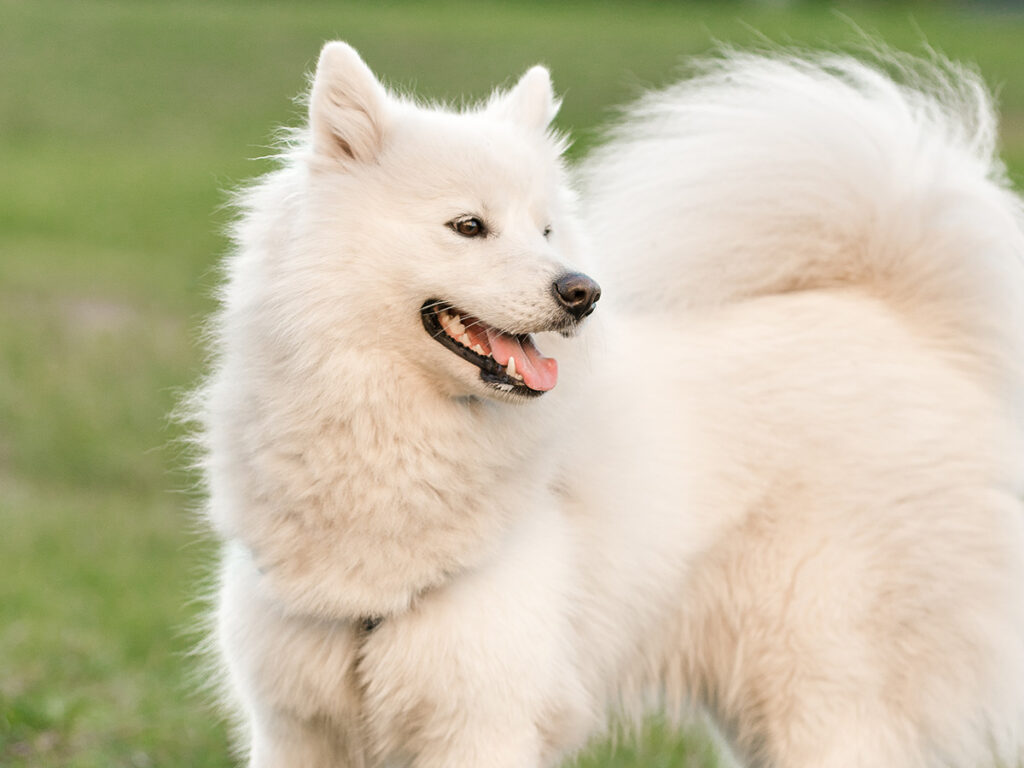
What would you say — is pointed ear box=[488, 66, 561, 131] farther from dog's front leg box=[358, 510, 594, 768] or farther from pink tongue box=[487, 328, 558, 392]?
dog's front leg box=[358, 510, 594, 768]

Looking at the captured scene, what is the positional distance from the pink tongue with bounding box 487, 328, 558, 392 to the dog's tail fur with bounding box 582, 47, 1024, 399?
0.87m

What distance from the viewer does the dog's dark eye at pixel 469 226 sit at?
10.4ft

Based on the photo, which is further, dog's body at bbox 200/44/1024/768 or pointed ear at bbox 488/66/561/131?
pointed ear at bbox 488/66/561/131

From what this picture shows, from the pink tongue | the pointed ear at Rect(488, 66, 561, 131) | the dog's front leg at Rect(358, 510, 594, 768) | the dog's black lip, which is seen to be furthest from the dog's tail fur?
the dog's front leg at Rect(358, 510, 594, 768)

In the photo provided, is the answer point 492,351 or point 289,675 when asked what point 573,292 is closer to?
point 492,351

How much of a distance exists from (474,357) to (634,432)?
722 mm

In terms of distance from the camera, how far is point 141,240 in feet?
55.8

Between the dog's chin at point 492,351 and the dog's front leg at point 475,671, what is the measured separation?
42 cm

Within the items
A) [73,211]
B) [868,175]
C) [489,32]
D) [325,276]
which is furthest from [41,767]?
[489,32]

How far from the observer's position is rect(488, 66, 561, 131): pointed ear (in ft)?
11.5

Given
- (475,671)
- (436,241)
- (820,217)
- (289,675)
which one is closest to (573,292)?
(436,241)

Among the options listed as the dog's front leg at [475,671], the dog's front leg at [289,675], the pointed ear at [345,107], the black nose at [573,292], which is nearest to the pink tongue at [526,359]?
the black nose at [573,292]

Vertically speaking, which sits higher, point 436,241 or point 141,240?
point 436,241

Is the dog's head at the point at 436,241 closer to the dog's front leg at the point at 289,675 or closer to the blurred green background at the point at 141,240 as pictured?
the blurred green background at the point at 141,240
